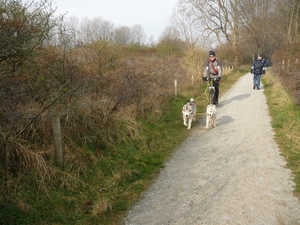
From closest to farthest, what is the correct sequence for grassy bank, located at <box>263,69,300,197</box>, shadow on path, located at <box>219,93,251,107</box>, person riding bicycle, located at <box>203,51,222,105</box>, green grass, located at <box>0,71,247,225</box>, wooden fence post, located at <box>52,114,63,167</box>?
green grass, located at <box>0,71,247,225</box> → wooden fence post, located at <box>52,114,63,167</box> → grassy bank, located at <box>263,69,300,197</box> → person riding bicycle, located at <box>203,51,222,105</box> → shadow on path, located at <box>219,93,251,107</box>

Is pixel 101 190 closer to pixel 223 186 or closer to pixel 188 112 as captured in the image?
pixel 223 186

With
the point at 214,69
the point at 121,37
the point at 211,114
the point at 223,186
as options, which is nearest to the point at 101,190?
the point at 223,186

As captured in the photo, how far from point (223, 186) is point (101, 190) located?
2069 millimetres

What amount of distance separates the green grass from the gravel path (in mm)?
279

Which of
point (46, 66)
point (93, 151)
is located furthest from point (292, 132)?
point (46, 66)

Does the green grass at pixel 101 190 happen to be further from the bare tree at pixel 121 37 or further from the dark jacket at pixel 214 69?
the bare tree at pixel 121 37

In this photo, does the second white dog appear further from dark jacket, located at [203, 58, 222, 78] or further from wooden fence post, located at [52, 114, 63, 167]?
wooden fence post, located at [52, 114, 63, 167]

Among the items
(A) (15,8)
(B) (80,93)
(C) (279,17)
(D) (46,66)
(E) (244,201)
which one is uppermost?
(C) (279,17)

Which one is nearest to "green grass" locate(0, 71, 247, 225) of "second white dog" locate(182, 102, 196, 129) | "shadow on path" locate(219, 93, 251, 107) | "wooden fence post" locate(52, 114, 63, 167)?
"wooden fence post" locate(52, 114, 63, 167)

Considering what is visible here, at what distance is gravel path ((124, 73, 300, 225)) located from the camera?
3.51 meters

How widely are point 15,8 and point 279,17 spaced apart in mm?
36678

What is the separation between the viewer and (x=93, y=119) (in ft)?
19.7

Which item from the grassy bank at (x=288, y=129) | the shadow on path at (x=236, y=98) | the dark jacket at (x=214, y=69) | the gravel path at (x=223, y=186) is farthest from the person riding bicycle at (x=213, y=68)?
the gravel path at (x=223, y=186)

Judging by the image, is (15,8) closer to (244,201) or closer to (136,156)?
(136,156)
